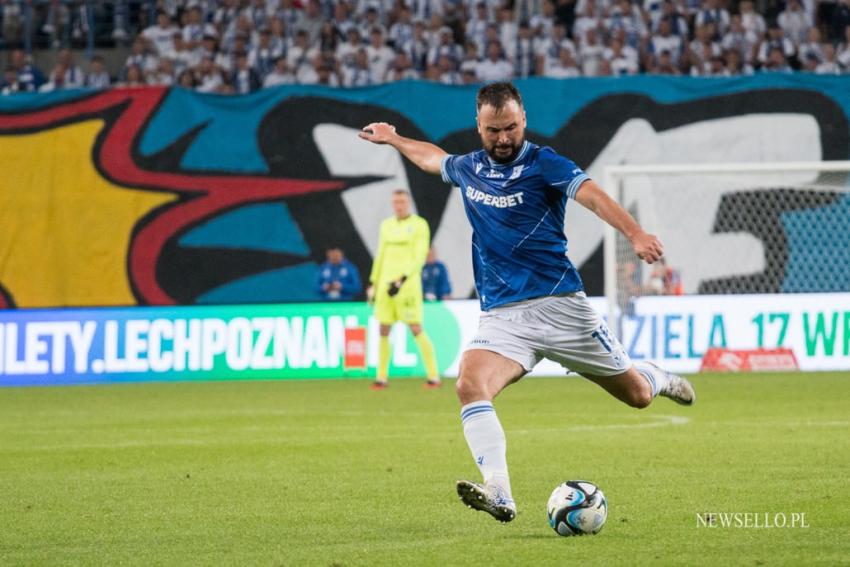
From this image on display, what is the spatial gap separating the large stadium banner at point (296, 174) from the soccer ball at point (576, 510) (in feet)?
47.3

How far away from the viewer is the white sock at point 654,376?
764 centimetres

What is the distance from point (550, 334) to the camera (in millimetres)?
7078

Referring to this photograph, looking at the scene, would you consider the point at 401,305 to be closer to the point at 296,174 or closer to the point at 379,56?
the point at 296,174

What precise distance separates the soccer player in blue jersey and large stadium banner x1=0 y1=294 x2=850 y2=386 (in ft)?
39.7

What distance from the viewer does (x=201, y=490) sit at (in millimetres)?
8570

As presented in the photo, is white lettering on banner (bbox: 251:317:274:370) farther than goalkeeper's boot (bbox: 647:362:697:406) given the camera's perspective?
Yes

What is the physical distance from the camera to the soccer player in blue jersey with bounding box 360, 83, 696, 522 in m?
6.82

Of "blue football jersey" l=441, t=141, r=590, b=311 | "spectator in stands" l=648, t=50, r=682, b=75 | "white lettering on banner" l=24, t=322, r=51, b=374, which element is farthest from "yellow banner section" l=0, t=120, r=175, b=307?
"blue football jersey" l=441, t=141, r=590, b=311

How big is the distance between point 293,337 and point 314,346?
299 mm

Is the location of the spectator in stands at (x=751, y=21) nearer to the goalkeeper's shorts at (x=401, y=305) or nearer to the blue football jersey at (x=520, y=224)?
the goalkeeper's shorts at (x=401, y=305)

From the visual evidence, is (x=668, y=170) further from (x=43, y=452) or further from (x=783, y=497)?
(x=783, y=497)

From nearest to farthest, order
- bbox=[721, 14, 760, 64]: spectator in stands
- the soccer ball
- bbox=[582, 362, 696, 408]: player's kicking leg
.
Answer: the soccer ball, bbox=[582, 362, 696, 408]: player's kicking leg, bbox=[721, 14, 760, 64]: spectator in stands

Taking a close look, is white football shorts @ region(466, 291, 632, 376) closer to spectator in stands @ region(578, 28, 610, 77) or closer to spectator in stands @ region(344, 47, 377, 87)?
spectator in stands @ region(578, 28, 610, 77)

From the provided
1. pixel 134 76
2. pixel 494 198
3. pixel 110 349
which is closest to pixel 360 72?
pixel 134 76
